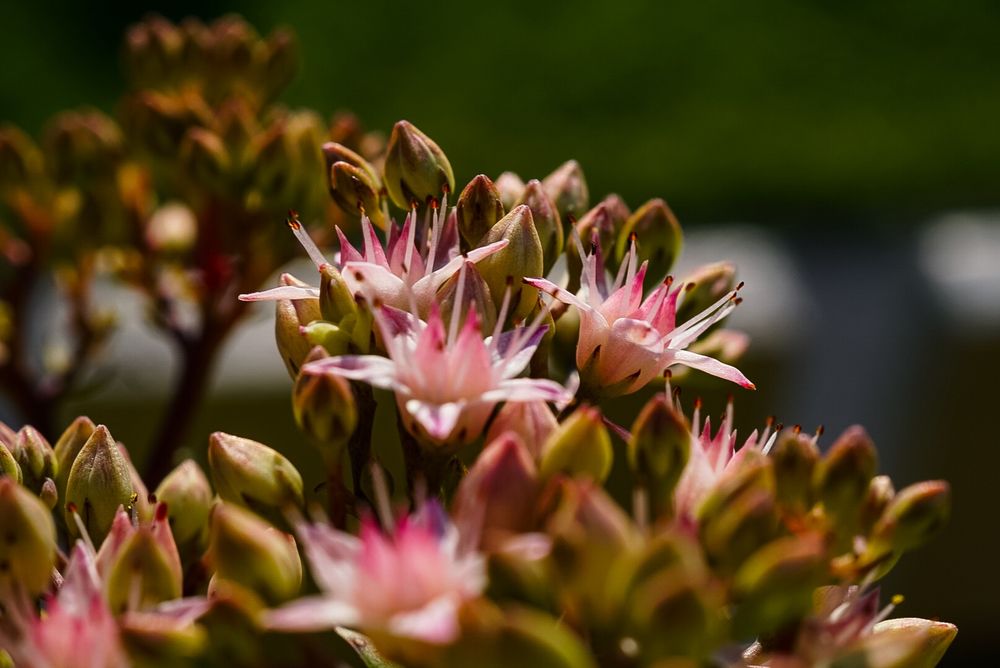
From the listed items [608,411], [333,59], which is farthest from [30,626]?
[333,59]

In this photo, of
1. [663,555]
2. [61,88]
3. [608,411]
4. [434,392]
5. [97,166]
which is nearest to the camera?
[663,555]

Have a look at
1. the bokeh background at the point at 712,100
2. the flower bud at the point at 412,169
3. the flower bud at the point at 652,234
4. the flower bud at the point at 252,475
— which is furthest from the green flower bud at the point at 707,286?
the bokeh background at the point at 712,100

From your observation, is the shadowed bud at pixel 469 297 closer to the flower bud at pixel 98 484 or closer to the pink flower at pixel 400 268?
the pink flower at pixel 400 268

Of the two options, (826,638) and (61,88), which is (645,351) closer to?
(826,638)

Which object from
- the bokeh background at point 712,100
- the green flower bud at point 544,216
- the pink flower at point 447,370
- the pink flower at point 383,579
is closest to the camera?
the pink flower at point 383,579

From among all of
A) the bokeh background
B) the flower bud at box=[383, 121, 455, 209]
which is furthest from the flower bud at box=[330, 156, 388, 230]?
the bokeh background

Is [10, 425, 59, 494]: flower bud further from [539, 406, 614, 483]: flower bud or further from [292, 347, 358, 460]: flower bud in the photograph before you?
[539, 406, 614, 483]: flower bud

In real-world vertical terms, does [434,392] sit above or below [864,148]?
above
